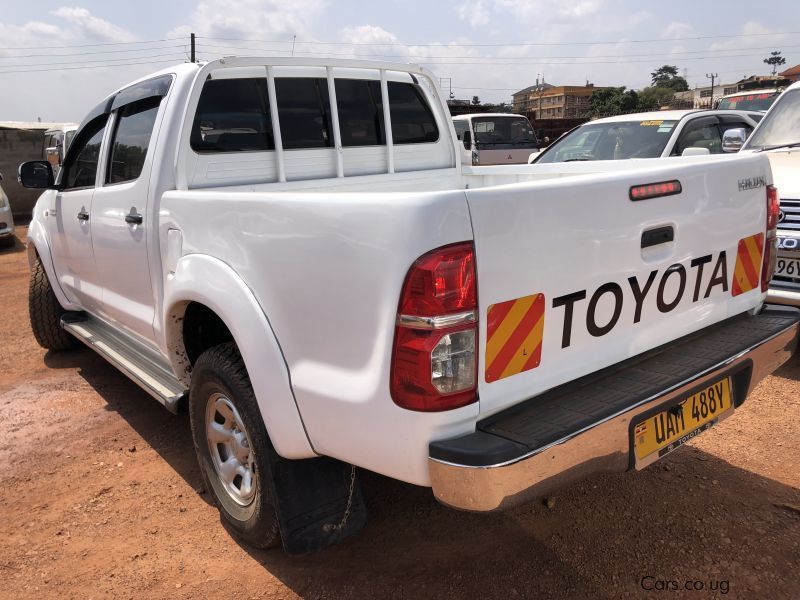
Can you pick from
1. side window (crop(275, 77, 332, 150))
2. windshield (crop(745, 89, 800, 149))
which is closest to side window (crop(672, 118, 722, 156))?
windshield (crop(745, 89, 800, 149))

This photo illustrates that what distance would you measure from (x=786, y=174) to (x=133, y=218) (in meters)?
4.38

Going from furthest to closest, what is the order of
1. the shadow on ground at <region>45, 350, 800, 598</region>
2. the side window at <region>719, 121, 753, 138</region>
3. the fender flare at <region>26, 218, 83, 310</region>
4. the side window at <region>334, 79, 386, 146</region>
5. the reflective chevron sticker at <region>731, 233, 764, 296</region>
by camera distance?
the side window at <region>719, 121, 753, 138</region> < the fender flare at <region>26, 218, 83, 310</region> < the side window at <region>334, 79, 386, 146</region> < the reflective chevron sticker at <region>731, 233, 764, 296</region> < the shadow on ground at <region>45, 350, 800, 598</region>

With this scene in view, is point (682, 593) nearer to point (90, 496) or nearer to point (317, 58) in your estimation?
point (90, 496)

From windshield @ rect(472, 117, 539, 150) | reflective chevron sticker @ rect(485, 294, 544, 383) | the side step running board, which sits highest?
windshield @ rect(472, 117, 539, 150)

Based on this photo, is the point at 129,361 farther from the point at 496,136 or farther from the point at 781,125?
the point at 496,136

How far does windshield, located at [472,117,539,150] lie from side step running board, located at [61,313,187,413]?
1248cm

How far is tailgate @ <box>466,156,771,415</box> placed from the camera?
185cm

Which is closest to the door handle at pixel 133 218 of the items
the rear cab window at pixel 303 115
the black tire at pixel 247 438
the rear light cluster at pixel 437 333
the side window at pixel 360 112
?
the rear cab window at pixel 303 115

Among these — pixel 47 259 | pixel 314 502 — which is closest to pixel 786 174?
pixel 314 502

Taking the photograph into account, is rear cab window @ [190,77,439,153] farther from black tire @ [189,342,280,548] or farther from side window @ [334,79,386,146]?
black tire @ [189,342,280,548]

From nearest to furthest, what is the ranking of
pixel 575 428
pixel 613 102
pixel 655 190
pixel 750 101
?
pixel 575 428, pixel 655 190, pixel 750 101, pixel 613 102

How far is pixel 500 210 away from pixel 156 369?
2282mm

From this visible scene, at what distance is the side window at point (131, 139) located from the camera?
3131mm

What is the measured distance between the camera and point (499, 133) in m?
15.8
